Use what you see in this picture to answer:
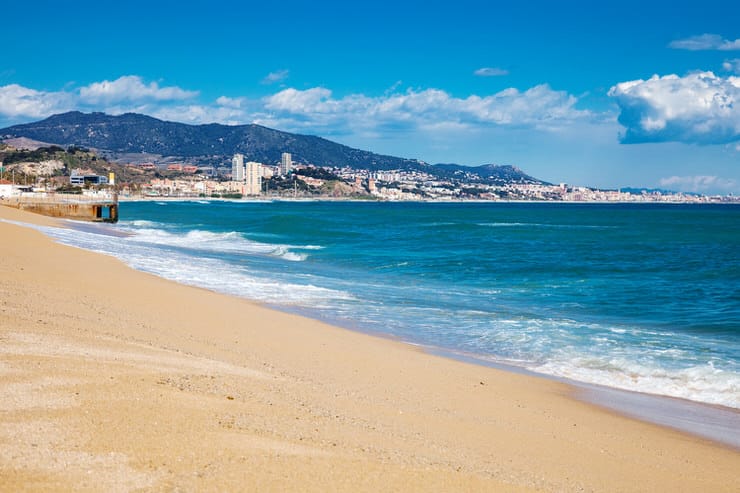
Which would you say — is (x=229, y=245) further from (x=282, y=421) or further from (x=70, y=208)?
(x=282, y=421)

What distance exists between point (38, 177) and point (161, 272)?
157m

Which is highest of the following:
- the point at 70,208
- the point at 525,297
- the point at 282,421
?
the point at 70,208

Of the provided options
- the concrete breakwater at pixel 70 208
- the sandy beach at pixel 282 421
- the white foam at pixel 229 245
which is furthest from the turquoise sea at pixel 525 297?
the concrete breakwater at pixel 70 208

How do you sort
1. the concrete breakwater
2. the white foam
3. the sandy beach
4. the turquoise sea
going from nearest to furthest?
the sandy beach < the turquoise sea < the white foam < the concrete breakwater

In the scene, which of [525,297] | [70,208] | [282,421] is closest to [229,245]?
[525,297]

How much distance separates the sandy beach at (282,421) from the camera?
4.79m

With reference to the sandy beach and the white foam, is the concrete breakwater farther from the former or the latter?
the sandy beach

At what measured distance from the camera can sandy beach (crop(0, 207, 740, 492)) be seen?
4.79 metres

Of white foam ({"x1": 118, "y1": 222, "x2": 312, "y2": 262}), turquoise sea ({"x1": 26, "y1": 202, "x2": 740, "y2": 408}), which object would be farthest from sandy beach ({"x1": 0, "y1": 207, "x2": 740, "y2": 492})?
white foam ({"x1": 118, "y1": 222, "x2": 312, "y2": 262})

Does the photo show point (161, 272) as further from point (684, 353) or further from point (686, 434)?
point (686, 434)

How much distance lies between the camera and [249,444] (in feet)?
17.4

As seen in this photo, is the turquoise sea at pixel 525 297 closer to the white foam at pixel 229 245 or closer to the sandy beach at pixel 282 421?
the white foam at pixel 229 245

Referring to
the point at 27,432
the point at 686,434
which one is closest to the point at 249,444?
the point at 27,432

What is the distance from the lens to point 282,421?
6.11 m
